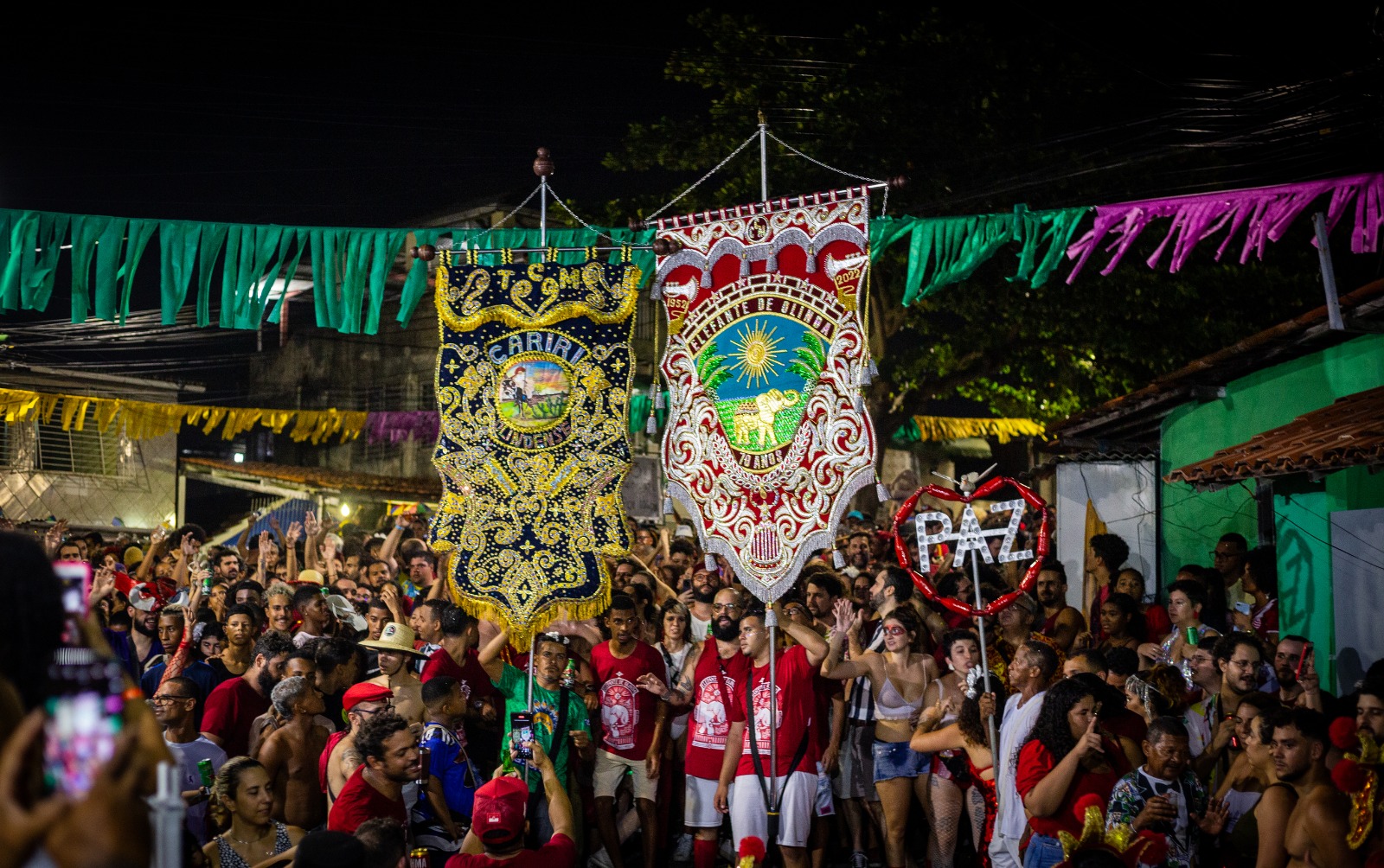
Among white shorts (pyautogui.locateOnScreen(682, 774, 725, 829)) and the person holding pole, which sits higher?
the person holding pole

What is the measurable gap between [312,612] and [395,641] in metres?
1.77

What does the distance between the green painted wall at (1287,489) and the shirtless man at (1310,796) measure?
4064 millimetres

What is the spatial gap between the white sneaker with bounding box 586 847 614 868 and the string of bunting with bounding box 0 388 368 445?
1184cm

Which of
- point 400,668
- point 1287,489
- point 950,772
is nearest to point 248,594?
point 400,668

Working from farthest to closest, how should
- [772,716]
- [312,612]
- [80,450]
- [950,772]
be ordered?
1. [80,450]
2. [312,612]
3. [950,772]
4. [772,716]

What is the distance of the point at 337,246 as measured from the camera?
9.07m

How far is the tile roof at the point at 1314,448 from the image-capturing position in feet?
23.5

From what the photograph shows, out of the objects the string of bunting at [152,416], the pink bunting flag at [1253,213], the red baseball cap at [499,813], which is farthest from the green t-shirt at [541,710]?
the string of bunting at [152,416]

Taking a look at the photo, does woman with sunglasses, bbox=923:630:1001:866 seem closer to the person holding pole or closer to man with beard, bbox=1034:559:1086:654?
man with beard, bbox=1034:559:1086:654

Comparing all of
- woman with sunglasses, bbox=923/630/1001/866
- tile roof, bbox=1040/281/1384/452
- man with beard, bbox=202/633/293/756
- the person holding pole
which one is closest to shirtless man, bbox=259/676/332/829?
man with beard, bbox=202/633/293/756

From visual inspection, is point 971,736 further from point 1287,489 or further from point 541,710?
point 1287,489

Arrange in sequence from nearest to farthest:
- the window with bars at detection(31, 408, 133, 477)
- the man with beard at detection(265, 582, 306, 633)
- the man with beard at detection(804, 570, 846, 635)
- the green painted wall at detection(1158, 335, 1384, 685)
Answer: the man with beard at detection(265, 582, 306, 633), the green painted wall at detection(1158, 335, 1384, 685), the man with beard at detection(804, 570, 846, 635), the window with bars at detection(31, 408, 133, 477)

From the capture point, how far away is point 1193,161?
17.9m

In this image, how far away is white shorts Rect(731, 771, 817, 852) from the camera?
750cm
